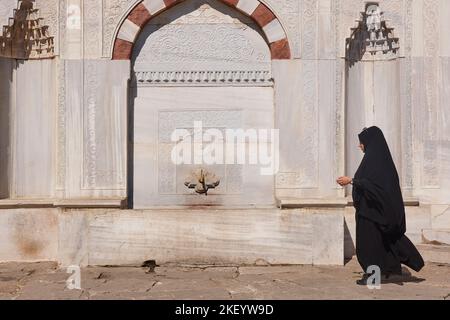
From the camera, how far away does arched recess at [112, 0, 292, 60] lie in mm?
9773

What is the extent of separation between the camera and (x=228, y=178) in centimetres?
1001

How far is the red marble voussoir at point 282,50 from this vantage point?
976 cm

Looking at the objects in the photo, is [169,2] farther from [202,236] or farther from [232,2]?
[202,236]

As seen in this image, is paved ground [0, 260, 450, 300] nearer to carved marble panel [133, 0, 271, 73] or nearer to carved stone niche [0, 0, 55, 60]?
carved marble panel [133, 0, 271, 73]

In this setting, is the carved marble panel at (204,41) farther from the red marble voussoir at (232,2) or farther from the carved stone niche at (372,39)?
the carved stone niche at (372,39)

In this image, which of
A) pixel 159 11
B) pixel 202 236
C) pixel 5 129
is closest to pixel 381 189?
pixel 202 236

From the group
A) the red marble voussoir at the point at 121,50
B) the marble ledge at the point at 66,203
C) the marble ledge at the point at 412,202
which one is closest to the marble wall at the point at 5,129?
the marble ledge at the point at 66,203

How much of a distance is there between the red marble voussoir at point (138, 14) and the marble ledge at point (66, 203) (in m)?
2.24

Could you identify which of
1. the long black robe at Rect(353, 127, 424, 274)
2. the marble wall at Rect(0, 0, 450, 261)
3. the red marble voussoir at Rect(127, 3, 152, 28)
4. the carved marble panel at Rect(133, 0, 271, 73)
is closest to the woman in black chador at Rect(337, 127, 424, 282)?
the long black robe at Rect(353, 127, 424, 274)

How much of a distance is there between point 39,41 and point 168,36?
5.47 feet

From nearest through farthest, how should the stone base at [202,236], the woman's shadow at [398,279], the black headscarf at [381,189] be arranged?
the black headscarf at [381,189] → the woman's shadow at [398,279] → the stone base at [202,236]

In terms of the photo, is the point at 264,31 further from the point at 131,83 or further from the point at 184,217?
the point at 184,217

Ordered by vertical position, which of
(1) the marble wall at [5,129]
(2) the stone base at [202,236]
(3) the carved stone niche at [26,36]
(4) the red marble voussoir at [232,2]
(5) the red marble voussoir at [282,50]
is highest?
(4) the red marble voussoir at [232,2]

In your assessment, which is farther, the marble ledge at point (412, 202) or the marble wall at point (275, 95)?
the marble ledge at point (412, 202)
